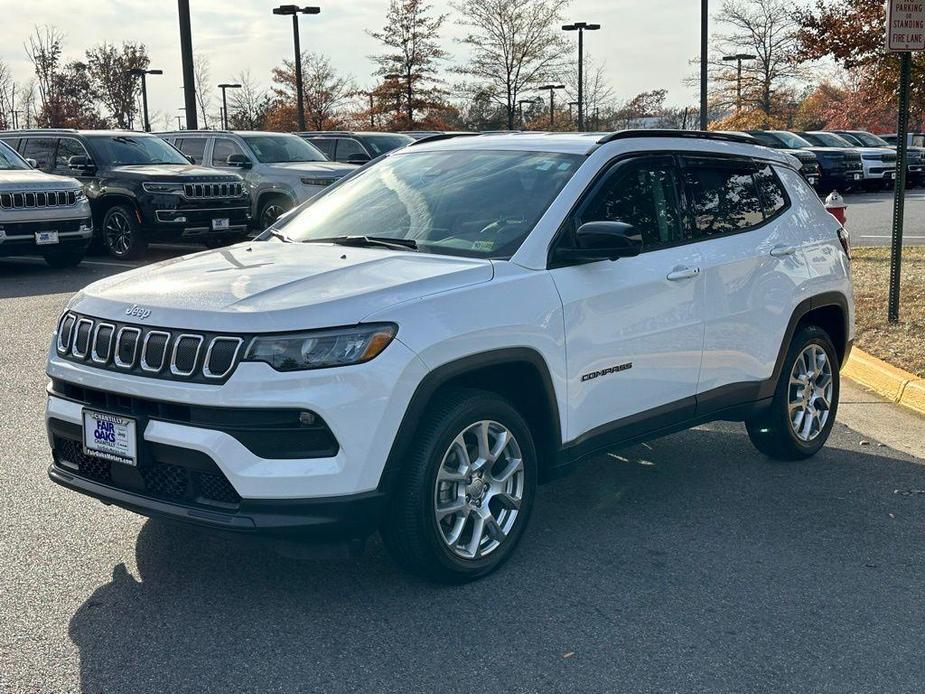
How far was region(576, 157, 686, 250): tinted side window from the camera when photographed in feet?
16.4

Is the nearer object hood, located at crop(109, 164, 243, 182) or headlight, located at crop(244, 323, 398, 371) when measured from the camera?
headlight, located at crop(244, 323, 398, 371)

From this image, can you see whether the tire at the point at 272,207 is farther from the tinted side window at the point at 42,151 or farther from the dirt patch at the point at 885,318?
the dirt patch at the point at 885,318

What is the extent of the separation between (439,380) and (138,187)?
1250 cm

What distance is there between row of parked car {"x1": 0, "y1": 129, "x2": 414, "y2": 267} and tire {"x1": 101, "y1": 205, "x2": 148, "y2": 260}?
0.05 feet

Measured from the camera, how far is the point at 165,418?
3.90m

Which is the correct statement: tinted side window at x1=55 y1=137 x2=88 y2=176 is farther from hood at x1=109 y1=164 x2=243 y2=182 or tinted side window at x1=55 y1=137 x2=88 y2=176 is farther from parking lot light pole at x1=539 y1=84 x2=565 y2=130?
parking lot light pole at x1=539 y1=84 x2=565 y2=130

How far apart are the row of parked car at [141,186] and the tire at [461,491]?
11.0 m

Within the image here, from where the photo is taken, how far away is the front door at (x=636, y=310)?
4.67m

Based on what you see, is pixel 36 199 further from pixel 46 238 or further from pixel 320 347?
pixel 320 347

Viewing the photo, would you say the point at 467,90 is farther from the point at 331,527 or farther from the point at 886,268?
the point at 331,527

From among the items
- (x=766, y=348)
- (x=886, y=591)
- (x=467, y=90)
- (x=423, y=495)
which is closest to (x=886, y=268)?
(x=766, y=348)

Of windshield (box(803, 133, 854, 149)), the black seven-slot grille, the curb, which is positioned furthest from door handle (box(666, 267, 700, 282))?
windshield (box(803, 133, 854, 149))

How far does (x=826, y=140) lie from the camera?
3291 centimetres

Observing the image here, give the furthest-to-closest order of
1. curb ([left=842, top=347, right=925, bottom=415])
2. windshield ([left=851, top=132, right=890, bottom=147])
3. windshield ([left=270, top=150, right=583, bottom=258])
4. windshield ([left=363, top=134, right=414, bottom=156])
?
windshield ([left=851, top=132, right=890, bottom=147]), windshield ([left=363, top=134, right=414, bottom=156]), curb ([left=842, top=347, right=925, bottom=415]), windshield ([left=270, top=150, right=583, bottom=258])
